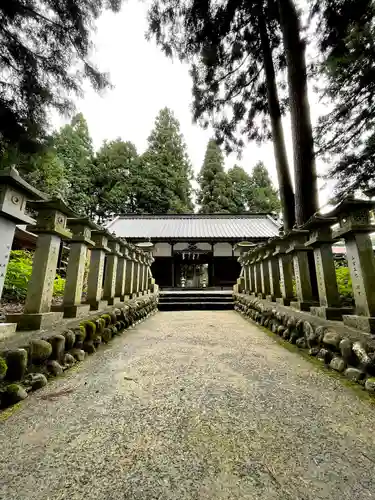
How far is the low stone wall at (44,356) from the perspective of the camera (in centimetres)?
133

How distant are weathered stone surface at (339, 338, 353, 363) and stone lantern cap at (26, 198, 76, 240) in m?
2.49

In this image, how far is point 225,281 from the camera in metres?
11.9

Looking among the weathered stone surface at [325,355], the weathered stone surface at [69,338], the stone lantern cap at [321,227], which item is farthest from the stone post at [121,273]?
the weathered stone surface at [325,355]

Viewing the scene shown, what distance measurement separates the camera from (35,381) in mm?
1451

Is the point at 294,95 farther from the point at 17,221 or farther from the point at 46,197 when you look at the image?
the point at 17,221

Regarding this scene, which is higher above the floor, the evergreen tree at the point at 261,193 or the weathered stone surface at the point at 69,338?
the evergreen tree at the point at 261,193

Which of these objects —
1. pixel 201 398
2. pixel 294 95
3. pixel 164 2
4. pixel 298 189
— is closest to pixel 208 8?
pixel 164 2

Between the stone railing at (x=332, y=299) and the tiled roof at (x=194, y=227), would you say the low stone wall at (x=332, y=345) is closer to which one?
the stone railing at (x=332, y=299)

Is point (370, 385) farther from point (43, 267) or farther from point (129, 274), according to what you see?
point (129, 274)

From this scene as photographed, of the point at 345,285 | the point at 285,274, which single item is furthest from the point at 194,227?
the point at 285,274

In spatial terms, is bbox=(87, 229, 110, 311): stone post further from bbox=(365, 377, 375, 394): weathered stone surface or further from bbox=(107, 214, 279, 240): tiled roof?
bbox=(107, 214, 279, 240): tiled roof

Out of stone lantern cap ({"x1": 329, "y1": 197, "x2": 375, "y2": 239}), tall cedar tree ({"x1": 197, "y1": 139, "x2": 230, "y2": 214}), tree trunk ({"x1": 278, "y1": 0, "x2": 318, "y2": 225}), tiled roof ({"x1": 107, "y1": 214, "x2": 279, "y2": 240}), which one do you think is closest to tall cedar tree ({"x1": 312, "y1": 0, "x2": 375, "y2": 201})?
tree trunk ({"x1": 278, "y1": 0, "x2": 318, "y2": 225})

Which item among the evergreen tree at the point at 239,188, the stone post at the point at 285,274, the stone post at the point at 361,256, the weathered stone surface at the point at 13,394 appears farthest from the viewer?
the evergreen tree at the point at 239,188

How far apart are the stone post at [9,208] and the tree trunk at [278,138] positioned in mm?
4509
